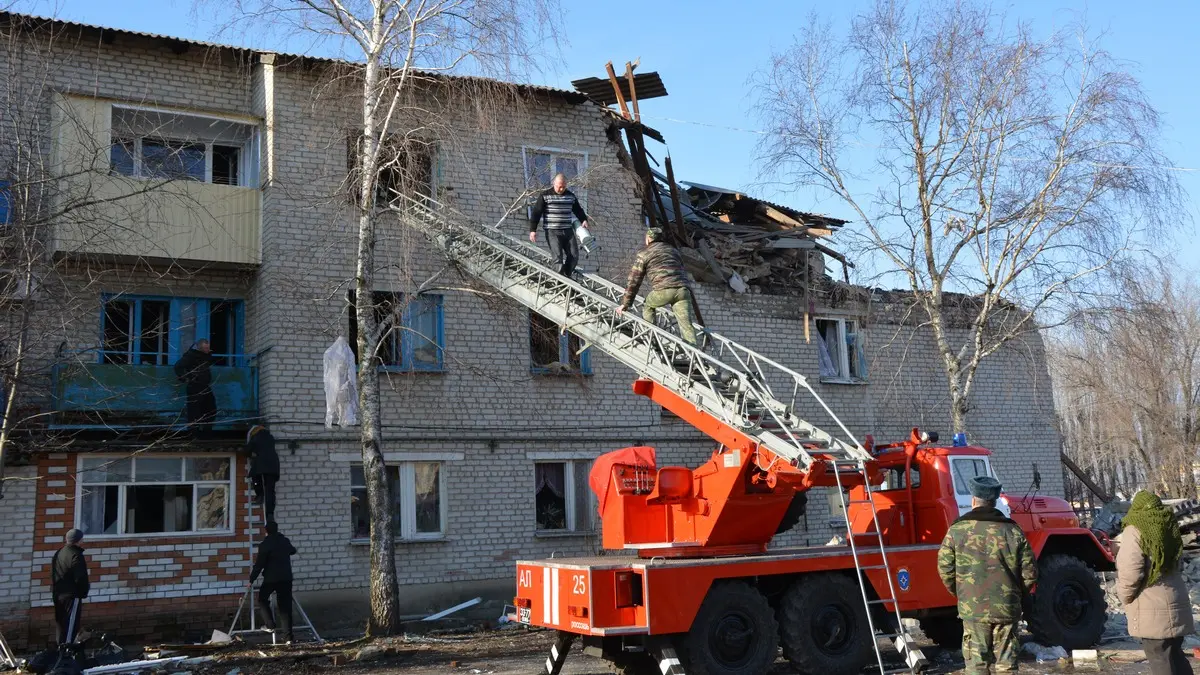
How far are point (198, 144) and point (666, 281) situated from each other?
10.3 m

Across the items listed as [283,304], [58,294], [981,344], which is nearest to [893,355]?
[981,344]

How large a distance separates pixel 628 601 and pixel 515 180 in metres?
10.3

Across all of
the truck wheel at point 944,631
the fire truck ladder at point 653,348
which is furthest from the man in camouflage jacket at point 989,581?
the truck wheel at point 944,631

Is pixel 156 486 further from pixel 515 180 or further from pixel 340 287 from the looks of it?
pixel 515 180

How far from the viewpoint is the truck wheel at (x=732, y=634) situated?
9172mm

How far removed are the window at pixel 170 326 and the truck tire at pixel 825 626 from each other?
10.0m

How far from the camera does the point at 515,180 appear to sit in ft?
58.7

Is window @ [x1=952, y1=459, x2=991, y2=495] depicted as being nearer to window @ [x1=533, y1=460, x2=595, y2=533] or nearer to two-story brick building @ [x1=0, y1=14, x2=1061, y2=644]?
two-story brick building @ [x1=0, y1=14, x2=1061, y2=644]

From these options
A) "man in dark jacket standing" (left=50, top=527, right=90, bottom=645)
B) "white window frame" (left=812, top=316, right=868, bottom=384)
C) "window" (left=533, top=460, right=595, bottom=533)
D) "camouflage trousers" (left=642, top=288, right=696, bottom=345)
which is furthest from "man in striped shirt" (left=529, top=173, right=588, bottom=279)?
"white window frame" (left=812, top=316, right=868, bottom=384)

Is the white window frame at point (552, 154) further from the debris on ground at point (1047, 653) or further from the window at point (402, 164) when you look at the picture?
the debris on ground at point (1047, 653)

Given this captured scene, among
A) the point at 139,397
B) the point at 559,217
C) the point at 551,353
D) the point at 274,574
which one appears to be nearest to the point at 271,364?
the point at 139,397

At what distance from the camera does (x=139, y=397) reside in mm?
14484

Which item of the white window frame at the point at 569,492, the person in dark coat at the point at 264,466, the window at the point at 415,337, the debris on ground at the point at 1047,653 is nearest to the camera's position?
the debris on ground at the point at 1047,653

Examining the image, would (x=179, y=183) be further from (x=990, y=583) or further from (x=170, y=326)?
(x=990, y=583)
